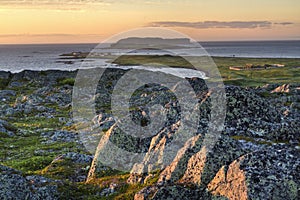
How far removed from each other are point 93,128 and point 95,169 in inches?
892

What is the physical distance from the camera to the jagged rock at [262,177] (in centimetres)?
1120

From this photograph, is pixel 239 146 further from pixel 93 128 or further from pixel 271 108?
pixel 93 128

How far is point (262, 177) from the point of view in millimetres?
11477

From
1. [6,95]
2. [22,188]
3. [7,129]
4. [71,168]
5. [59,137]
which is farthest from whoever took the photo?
[6,95]

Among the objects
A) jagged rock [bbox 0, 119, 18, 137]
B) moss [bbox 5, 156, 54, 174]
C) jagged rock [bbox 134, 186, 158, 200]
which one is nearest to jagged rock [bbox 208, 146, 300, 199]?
jagged rock [bbox 134, 186, 158, 200]

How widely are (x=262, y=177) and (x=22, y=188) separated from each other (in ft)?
34.2

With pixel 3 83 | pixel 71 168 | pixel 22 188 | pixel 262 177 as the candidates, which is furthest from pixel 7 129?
pixel 3 83

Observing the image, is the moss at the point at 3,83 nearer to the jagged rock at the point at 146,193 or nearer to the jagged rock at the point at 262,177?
the jagged rock at the point at 146,193

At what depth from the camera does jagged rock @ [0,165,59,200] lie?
1525 centimetres

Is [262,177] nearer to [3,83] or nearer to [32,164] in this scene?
[32,164]

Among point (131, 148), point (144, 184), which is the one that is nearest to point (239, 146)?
point (144, 184)

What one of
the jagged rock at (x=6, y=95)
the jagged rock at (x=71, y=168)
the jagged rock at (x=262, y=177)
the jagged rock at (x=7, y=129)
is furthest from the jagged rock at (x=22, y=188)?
the jagged rock at (x=6, y=95)

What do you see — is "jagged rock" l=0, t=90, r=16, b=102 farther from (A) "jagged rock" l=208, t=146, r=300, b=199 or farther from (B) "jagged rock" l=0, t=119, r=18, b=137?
(A) "jagged rock" l=208, t=146, r=300, b=199

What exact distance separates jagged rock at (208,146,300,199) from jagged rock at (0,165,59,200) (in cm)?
806
